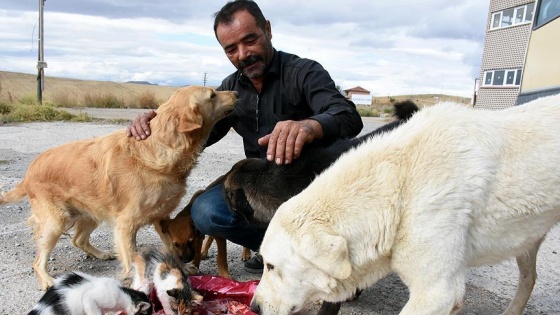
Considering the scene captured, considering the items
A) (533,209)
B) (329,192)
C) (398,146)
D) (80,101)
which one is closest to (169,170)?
(329,192)

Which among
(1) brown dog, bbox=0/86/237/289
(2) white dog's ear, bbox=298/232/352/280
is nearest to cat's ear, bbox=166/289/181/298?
(1) brown dog, bbox=0/86/237/289

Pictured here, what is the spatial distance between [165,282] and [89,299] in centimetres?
54

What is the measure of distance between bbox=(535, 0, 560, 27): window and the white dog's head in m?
4.03

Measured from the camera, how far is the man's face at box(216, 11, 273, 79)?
4102 millimetres

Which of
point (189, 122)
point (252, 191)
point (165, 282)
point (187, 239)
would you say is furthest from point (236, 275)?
point (189, 122)

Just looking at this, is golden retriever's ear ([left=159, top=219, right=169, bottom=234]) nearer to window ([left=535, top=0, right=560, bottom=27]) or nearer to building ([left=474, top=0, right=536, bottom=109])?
window ([left=535, top=0, right=560, bottom=27])

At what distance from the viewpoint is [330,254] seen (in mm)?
2365

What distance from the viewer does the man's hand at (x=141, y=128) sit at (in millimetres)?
4277

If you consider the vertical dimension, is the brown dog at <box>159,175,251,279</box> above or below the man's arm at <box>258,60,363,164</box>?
below

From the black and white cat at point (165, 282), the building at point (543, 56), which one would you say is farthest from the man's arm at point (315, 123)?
the building at point (543, 56)

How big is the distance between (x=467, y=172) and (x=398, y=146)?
400 mm

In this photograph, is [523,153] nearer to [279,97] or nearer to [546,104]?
[546,104]

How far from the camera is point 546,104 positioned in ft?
9.15

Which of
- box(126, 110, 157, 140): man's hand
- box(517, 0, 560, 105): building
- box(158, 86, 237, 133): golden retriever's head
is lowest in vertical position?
box(126, 110, 157, 140): man's hand
